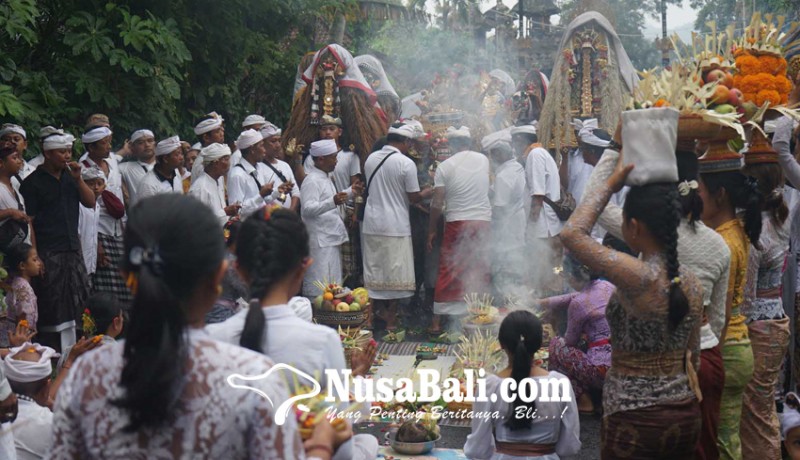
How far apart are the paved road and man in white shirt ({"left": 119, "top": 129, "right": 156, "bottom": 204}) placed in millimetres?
3341

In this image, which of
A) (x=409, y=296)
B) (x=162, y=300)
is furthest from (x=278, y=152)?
(x=162, y=300)

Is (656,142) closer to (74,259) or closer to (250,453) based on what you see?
(250,453)

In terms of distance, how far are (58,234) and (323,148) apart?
2.76m

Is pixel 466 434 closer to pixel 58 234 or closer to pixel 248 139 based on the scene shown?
pixel 58 234

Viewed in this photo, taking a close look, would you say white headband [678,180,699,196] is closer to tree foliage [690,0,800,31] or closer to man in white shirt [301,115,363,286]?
man in white shirt [301,115,363,286]

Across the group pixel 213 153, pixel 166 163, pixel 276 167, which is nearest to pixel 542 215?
pixel 276 167

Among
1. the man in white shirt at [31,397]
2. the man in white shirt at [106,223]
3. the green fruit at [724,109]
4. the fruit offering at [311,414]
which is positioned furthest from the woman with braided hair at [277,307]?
the man in white shirt at [106,223]

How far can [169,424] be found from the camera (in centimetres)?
188

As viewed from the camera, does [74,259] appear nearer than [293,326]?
No

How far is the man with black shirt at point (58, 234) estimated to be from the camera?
6.93m

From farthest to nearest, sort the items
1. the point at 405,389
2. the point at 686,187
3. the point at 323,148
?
the point at 323,148 → the point at 405,389 → the point at 686,187

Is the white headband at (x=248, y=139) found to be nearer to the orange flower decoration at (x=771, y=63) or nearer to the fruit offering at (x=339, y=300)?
the fruit offering at (x=339, y=300)

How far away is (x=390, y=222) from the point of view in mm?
9086

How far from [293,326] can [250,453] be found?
2.46ft
